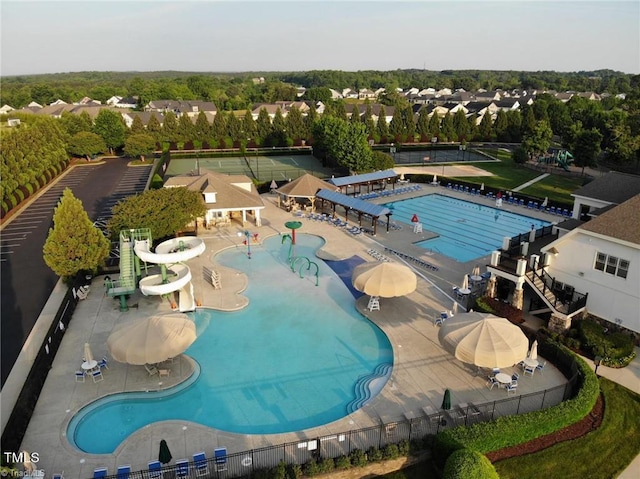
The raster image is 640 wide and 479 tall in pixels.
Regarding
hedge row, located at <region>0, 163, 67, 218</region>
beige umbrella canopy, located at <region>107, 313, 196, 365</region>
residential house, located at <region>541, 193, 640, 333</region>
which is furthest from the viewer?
hedge row, located at <region>0, 163, 67, 218</region>

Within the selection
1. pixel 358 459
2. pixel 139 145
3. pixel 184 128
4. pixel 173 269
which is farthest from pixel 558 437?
pixel 184 128

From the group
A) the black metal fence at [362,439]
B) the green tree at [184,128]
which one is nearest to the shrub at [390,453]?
the black metal fence at [362,439]

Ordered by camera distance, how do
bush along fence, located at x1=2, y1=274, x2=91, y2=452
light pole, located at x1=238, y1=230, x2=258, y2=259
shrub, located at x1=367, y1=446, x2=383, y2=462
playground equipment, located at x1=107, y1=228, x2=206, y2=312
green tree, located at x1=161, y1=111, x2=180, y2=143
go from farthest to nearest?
green tree, located at x1=161, y1=111, x2=180, y2=143 → light pole, located at x1=238, y1=230, x2=258, y2=259 → playground equipment, located at x1=107, y1=228, x2=206, y2=312 → bush along fence, located at x1=2, y1=274, x2=91, y2=452 → shrub, located at x1=367, y1=446, x2=383, y2=462

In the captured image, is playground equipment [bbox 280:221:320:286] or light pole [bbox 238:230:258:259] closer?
playground equipment [bbox 280:221:320:286]

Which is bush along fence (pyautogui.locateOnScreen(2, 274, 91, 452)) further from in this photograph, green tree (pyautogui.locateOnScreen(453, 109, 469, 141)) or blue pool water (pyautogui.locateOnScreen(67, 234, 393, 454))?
green tree (pyautogui.locateOnScreen(453, 109, 469, 141))

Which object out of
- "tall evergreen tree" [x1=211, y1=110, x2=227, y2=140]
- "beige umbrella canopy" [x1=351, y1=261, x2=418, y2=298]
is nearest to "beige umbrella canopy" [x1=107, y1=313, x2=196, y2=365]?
"beige umbrella canopy" [x1=351, y1=261, x2=418, y2=298]

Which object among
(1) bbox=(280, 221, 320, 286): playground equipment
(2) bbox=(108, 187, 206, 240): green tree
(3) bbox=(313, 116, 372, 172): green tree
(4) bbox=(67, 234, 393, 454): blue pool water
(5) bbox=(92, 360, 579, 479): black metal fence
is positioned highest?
(3) bbox=(313, 116, 372, 172): green tree
